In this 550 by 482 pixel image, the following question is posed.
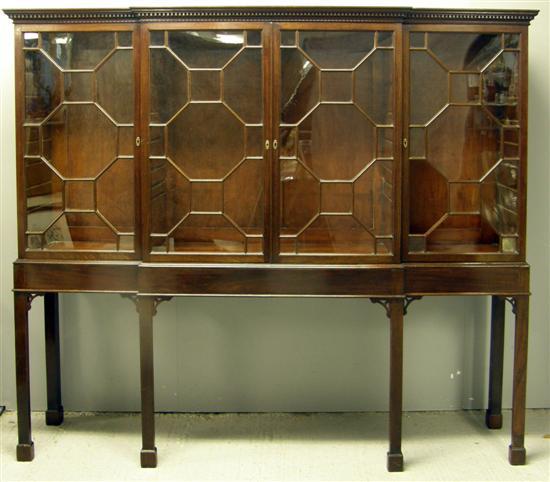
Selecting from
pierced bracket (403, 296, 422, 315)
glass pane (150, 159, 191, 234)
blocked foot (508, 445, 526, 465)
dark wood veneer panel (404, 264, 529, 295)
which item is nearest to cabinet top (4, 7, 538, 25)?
glass pane (150, 159, 191, 234)

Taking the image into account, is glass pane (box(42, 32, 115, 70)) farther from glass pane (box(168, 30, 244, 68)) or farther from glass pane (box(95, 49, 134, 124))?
glass pane (box(168, 30, 244, 68))

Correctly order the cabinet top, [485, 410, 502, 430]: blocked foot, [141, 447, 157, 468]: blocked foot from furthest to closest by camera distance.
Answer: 1. [485, 410, 502, 430]: blocked foot
2. [141, 447, 157, 468]: blocked foot
3. the cabinet top

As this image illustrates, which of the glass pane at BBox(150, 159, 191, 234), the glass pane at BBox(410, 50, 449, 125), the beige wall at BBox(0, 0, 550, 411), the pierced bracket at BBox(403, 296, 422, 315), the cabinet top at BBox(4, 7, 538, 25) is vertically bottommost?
the beige wall at BBox(0, 0, 550, 411)

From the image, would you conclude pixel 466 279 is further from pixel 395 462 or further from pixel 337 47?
pixel 337 47

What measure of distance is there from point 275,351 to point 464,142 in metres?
1.33

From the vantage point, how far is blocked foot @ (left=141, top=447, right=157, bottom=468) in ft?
13.3

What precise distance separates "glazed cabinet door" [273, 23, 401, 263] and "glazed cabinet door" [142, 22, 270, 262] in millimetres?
92

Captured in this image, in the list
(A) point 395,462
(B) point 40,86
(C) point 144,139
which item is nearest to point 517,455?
(A) point 395,462

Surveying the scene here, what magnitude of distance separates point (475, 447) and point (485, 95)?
1493 millimetres

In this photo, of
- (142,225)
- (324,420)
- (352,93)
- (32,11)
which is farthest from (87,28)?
(324,420)

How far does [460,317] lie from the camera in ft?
15.2

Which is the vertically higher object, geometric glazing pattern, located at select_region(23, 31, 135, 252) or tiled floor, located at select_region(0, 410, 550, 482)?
geometric glazing pattern, located at select_region(23, 31, 135, 252)

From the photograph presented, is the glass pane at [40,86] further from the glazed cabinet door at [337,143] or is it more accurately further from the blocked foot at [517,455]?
the blocked foot at [517,455]

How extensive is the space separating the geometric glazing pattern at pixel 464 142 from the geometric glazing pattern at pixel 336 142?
127 millimetres
